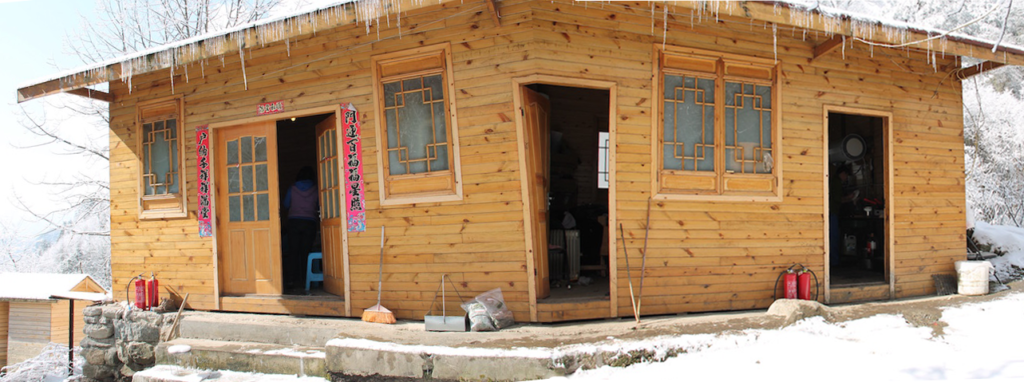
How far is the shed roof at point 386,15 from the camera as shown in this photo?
5402 millimetres

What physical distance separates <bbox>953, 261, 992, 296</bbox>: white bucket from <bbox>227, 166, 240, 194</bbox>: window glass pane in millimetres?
9132

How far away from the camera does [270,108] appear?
681 centimetres

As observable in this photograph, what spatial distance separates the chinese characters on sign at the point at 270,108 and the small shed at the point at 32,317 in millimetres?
6689

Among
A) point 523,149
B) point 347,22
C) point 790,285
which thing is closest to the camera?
point 347,22

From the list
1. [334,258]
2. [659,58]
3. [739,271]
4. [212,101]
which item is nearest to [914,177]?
[739,271]

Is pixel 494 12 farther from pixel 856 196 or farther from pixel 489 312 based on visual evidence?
pixel 856 196

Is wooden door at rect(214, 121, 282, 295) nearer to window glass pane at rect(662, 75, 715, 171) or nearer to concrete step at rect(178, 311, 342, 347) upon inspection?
concrete step at rect(178, 311, 342, 347)

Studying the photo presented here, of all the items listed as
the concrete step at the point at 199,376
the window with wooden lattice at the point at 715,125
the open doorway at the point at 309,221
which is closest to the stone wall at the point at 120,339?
the concrete step at the point at 199,376

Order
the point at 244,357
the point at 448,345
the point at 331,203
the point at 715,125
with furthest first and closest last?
the point at 331,203, the point at 715,125, the point at 244,357, the point at 448,345

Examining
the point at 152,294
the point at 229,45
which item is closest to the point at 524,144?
the point at 229,45

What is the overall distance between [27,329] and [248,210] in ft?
24.2

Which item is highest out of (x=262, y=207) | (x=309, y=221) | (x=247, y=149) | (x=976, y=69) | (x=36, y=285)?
(x=976, y=69)

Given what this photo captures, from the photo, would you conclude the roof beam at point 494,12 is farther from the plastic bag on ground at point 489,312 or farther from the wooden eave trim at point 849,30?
the plastic bag on ground at point 489,312

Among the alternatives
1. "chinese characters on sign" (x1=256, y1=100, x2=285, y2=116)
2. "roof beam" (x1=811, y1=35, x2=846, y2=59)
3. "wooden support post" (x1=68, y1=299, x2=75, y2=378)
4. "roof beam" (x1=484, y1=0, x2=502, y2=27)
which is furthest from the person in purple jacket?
"roof beam" (x1=811, y1=35, x2=846, y2=59)
